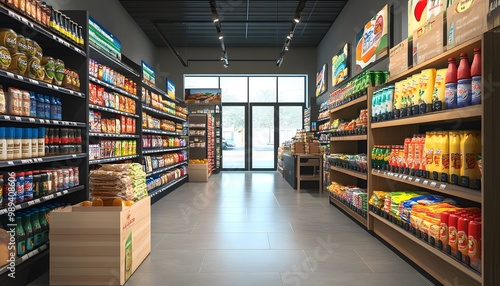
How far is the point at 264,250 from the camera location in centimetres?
388

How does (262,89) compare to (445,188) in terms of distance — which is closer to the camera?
(445,188)

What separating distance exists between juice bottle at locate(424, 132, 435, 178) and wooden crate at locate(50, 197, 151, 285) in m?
2.57

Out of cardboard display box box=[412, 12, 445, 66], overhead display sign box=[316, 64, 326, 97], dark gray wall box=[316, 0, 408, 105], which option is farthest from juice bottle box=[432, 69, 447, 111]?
overhead display sign box=[316, 64, 326, 97]

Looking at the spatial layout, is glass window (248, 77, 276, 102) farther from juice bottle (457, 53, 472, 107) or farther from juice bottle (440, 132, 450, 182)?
juice bottle (457, 53, 472, 107)

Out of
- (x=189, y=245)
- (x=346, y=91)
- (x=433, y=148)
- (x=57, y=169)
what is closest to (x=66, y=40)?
(x=57, y=169)

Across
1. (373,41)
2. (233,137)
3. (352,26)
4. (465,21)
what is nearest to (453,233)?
(465,21)

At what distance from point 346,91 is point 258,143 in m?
9.43

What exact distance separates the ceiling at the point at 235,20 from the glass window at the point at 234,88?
6.02 ft

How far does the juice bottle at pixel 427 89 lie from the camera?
309 cm

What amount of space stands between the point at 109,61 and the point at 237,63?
30.4 feet

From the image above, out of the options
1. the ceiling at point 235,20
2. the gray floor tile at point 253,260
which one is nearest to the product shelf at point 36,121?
the gray floor tile at point 253,260

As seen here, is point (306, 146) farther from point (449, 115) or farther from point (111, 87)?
point (449, 115)

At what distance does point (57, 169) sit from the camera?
363 cm

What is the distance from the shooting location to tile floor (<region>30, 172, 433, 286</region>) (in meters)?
3.07
